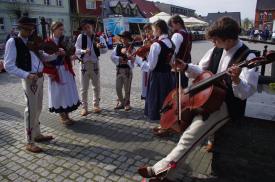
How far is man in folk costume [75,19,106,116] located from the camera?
534 centimetres

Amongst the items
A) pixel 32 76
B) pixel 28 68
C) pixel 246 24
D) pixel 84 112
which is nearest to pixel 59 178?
pixel 32 76

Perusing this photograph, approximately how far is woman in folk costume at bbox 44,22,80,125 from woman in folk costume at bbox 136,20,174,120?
1.37 metres

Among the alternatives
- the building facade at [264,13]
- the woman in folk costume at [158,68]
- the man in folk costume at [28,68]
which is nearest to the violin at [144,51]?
the woman in folk costume at [158,68]

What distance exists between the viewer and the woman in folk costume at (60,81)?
4711 millimetres

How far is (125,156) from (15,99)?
4.29 m

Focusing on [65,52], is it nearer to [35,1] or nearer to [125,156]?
[125,156]

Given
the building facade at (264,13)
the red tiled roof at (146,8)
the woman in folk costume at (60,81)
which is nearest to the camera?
the woman in folk costume at (60,81)

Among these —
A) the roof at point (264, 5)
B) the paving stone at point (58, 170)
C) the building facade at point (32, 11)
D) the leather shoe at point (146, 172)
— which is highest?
the roof at point (264, 5)

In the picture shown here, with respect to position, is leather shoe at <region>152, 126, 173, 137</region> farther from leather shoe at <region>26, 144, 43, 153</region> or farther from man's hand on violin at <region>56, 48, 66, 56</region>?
man's hand on violin at <region>56, 48, 66, 56</region>

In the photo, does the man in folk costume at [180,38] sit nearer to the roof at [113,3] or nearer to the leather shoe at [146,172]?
the leather shoe at [146,172]

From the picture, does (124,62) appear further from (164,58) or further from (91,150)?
(91,150)

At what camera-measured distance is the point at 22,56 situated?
371 cm

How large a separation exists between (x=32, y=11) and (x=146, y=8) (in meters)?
23.5

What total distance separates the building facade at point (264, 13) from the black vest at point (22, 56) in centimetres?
7188
